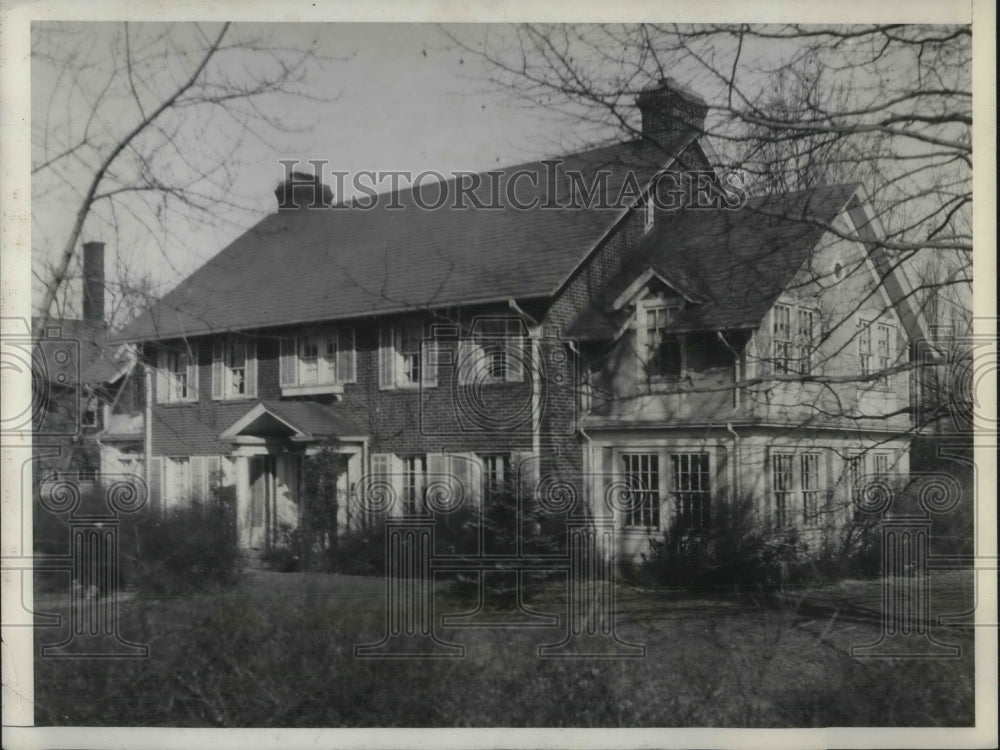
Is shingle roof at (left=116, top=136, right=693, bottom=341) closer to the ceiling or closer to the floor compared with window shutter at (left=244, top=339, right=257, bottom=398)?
closer to the ceiling

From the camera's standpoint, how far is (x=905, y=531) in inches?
304

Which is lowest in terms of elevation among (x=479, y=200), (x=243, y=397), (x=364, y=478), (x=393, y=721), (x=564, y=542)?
(x=393, y=721)

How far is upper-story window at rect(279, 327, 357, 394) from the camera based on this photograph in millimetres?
8688

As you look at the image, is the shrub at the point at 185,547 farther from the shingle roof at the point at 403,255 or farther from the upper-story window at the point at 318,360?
the shingle roof at the point at 403,255

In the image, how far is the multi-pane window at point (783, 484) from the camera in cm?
786

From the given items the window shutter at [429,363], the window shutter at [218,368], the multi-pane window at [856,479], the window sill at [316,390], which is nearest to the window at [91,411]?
the window shutter at [218,368]

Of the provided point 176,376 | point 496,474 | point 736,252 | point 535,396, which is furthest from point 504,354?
point 176,376

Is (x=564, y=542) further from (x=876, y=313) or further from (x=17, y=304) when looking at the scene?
(x=17, y=304)

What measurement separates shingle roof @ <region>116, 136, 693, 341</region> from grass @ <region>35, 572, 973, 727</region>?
2.58 metres

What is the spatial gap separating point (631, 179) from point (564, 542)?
3092 millimetres

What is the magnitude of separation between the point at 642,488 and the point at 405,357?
2378 mm

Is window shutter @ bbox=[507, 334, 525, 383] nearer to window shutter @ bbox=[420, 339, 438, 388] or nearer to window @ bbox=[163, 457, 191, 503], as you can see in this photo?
window shutter @ bbox=[420, 339, 438, 388]

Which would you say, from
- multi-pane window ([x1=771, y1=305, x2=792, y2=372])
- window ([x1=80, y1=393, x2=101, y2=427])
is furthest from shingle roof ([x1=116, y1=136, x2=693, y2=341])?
multi-pane window ([x1=771, y1=305, x2=792, y2=372])

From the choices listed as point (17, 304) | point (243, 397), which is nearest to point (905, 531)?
point (243, 397)
